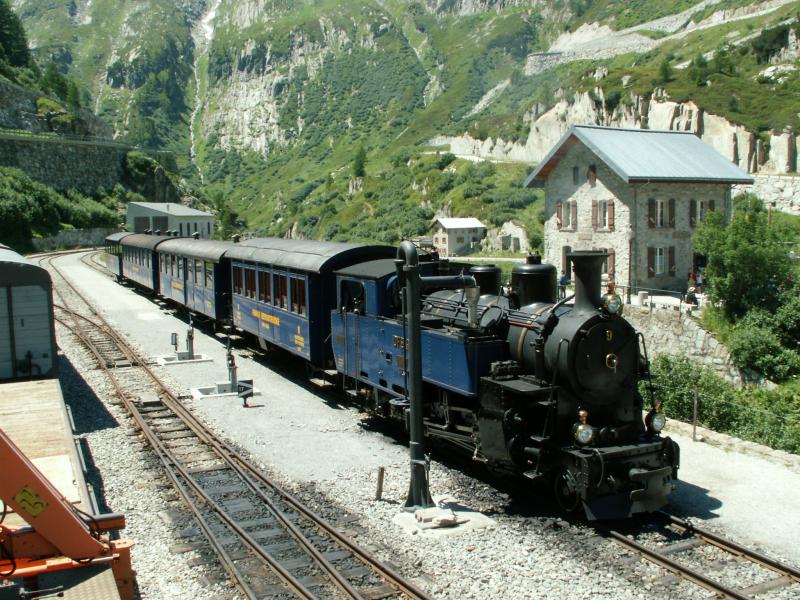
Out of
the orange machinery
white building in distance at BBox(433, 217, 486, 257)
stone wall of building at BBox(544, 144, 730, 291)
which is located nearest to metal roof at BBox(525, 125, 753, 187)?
stone wall of building at BBox(544, 144, 730, 291)

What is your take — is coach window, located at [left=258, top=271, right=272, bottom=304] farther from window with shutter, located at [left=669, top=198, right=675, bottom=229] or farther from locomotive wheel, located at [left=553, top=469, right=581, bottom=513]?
window with shutter, located at [left=669, top=198, right=675, bottom=229]

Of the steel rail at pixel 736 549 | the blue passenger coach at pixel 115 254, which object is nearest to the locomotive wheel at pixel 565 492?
the steel rail at pixel 736 549

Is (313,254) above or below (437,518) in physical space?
above

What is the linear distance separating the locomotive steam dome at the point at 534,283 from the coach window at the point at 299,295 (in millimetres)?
5911

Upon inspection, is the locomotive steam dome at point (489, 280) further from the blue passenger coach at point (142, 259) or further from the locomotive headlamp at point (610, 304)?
the blue passenger coach at point (142, 259)

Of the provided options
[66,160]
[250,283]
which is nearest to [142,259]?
[250,283]

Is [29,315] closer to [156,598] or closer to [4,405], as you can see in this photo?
[4,405]

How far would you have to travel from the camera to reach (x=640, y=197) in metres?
29.3

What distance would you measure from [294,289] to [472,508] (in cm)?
768

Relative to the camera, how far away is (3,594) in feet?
19.1

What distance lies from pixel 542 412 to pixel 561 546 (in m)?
1.71

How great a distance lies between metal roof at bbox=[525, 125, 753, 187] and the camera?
1158 inches

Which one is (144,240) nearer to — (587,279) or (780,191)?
(587,279)

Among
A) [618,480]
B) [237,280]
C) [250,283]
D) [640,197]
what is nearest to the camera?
[618,480]
